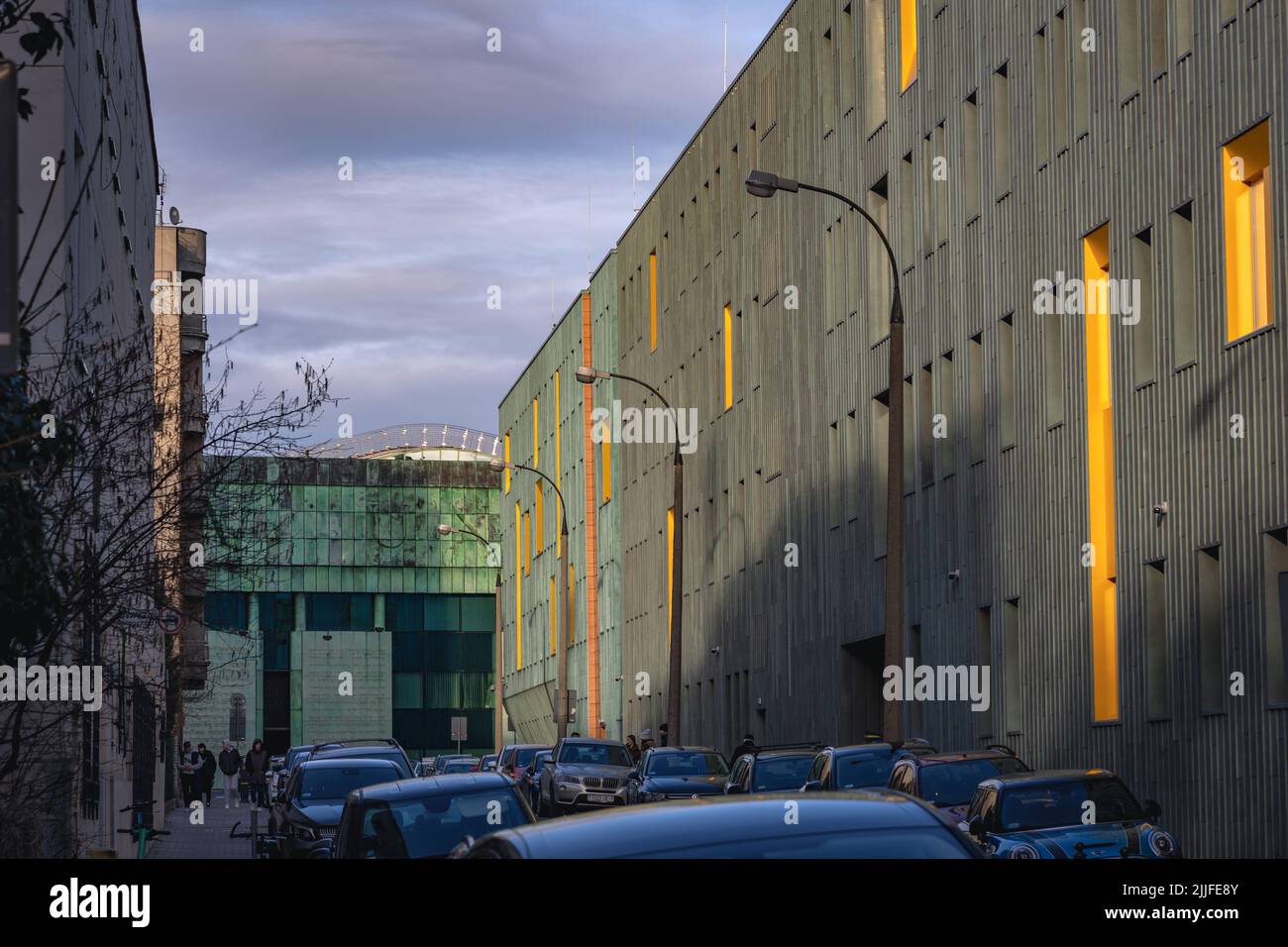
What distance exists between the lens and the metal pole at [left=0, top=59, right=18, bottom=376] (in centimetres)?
656

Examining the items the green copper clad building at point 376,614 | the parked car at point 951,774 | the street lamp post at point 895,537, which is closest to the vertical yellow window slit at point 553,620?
the green copper clad building at point 376,614

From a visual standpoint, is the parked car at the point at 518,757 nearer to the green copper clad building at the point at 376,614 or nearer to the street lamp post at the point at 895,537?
the street lamp post at the point at 895,537

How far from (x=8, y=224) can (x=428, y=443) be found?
114897mm

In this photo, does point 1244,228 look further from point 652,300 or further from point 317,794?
point 652,300

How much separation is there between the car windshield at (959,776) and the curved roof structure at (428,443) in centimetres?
9602

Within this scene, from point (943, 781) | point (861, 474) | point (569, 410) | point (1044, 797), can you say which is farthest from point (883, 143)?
point (569, 410)

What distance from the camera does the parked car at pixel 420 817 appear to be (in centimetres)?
1495

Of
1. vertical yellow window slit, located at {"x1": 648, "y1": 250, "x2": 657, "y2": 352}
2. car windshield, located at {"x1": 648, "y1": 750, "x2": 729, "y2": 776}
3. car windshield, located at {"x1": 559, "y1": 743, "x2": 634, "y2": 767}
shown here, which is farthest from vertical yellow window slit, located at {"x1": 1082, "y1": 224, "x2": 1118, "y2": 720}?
vertical yellow window slit, located at {"x1": 648, "y1": 250, "x2": 657, "y2": 352}

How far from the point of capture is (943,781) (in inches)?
856

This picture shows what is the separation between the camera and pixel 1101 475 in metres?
29.6

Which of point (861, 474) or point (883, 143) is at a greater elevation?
point (883, 143)
